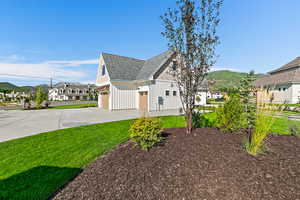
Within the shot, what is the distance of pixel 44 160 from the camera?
11.4 feet

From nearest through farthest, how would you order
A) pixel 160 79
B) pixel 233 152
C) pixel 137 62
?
pixel 233 152 < pixel 160 79 < pixel 137 62

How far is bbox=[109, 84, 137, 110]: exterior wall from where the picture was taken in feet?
46.8

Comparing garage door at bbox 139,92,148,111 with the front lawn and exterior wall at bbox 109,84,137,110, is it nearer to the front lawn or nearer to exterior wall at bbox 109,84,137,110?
exterior wall at bbox 109,84,137,110

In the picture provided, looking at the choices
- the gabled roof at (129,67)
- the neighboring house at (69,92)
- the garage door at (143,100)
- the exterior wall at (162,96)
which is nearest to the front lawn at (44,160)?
the exterior wall at (162,96)

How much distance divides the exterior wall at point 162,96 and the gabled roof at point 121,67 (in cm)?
339

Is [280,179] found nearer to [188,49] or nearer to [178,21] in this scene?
[188,49]

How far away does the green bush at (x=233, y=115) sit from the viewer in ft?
15.9

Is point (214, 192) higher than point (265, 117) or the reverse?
the reverse

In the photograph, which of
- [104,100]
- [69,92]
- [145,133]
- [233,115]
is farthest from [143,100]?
[69,92]

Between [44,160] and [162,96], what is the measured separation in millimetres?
12114

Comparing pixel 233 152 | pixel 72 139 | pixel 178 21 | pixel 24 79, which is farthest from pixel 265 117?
pixel 24 79

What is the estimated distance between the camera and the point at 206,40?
14.2ft

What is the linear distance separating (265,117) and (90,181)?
4.37 meters

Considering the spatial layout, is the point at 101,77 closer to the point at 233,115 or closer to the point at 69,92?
the point at 233,115
